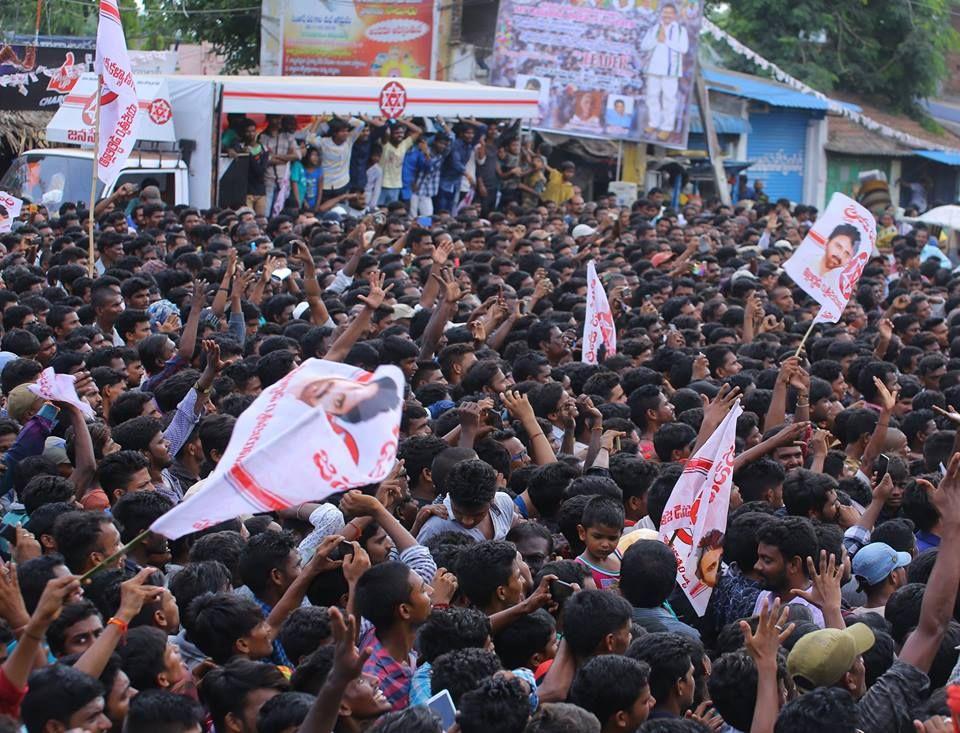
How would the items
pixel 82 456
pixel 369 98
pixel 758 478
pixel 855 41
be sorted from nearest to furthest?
pixel 82 456 < pixel 758 478 < pixel 369 98 < pixel 855 41

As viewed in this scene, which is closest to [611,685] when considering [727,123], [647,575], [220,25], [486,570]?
[486,570]

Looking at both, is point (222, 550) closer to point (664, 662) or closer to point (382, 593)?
point (382, 593)

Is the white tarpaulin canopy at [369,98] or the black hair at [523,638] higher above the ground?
the white tarpaulin canopy at [369,98]

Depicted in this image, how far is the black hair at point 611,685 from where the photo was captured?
3.90 meters

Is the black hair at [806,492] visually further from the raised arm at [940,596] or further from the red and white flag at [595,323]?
the red and white flag at [595,323]

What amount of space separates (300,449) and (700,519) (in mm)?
2086

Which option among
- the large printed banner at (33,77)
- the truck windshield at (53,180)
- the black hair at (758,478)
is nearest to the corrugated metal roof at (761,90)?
the large printed banner at (33,77)

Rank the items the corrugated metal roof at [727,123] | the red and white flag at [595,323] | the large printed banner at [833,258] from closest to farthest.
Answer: the red and white flag at [595,323] → the large printed banner at [833,258] → the corrugated metal roof at [727,123]

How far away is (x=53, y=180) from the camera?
14.6 meters

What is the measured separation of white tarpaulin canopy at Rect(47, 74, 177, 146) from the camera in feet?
47.9

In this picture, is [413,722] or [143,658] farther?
[143,658]

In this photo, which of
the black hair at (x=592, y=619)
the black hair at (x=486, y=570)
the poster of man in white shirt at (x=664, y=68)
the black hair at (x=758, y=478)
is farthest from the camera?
the poster of man in white shirt at (x=664, y=68)

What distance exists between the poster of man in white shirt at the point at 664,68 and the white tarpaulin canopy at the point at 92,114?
27.0 feet

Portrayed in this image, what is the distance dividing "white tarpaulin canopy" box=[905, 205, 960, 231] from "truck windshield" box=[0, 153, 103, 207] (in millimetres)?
12935
